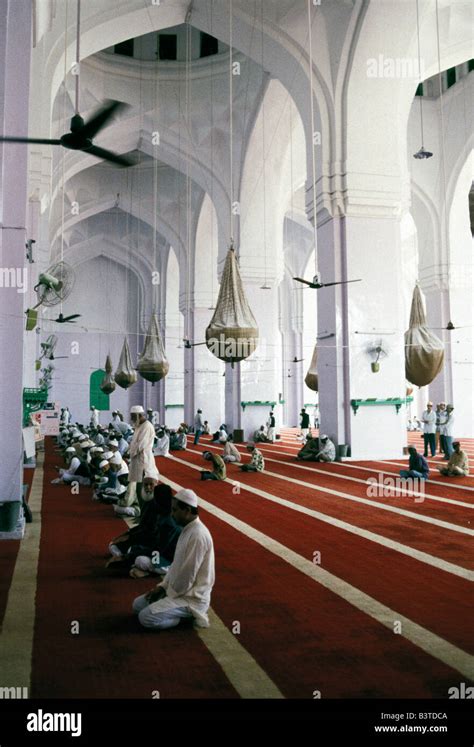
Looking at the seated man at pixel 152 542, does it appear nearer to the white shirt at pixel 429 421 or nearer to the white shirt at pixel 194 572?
the white shirt at pixel 194 572

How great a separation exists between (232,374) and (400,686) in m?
11.4

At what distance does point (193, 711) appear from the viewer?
1.93m

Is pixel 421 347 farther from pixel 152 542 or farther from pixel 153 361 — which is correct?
pixel 152 542

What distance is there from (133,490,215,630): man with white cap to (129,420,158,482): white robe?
2306 mm

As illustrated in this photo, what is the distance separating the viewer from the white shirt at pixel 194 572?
8.84 ft

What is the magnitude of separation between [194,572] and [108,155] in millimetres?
2296

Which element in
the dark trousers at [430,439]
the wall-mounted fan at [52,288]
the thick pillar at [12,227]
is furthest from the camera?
the dark trousers at [430,439]

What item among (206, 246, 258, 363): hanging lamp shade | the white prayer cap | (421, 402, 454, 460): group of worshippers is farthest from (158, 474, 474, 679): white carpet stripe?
(421, 402, 454, 460): group of worshippers

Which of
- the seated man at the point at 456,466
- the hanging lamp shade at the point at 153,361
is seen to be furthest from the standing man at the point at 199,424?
the seated man at the point at 456,466

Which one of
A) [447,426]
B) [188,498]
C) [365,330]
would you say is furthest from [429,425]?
[188,498]

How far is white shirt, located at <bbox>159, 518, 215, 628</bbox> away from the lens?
2695 mm

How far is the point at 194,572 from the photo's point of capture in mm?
2713

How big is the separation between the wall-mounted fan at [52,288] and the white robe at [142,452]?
290 cm

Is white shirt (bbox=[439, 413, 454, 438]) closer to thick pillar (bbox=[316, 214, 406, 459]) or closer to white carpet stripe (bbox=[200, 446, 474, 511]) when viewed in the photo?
thick pillar (bbox=[316, 214, 406, 459])
